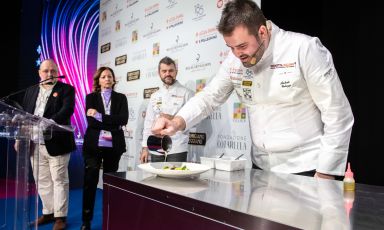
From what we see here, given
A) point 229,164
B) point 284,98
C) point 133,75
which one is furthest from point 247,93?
point 133,75

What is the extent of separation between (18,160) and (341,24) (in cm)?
247

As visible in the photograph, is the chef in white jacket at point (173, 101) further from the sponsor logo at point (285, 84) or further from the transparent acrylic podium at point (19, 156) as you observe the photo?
the sponsor logo at point (285, 84)

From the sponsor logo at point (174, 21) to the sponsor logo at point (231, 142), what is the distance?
146 cm

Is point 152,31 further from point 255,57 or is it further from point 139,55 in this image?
point 255,57

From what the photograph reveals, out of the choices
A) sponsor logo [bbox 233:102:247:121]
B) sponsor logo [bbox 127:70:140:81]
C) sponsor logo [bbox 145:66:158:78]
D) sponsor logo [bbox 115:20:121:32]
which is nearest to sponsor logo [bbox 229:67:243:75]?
sponsor logo [bbox 233:102:247:121]

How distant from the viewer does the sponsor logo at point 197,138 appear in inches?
141

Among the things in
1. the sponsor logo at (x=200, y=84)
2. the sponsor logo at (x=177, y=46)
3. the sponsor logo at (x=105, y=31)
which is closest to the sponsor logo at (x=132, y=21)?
the sponsor logo at (x=105, y=31)

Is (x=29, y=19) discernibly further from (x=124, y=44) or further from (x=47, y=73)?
(x=47, y=73)

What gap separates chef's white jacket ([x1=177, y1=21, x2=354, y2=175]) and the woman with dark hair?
1.85 metres

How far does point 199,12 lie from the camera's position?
3707 mm

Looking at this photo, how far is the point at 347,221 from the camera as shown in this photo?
0.75 meters

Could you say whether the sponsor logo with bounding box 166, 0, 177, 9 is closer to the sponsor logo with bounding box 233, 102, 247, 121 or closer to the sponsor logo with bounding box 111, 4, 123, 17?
the sponsor logo with bounding box 111, 4, 123, 17

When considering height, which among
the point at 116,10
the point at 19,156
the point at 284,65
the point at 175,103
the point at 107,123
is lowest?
the point at 19,156

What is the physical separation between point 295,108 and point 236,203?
0.91 meters
